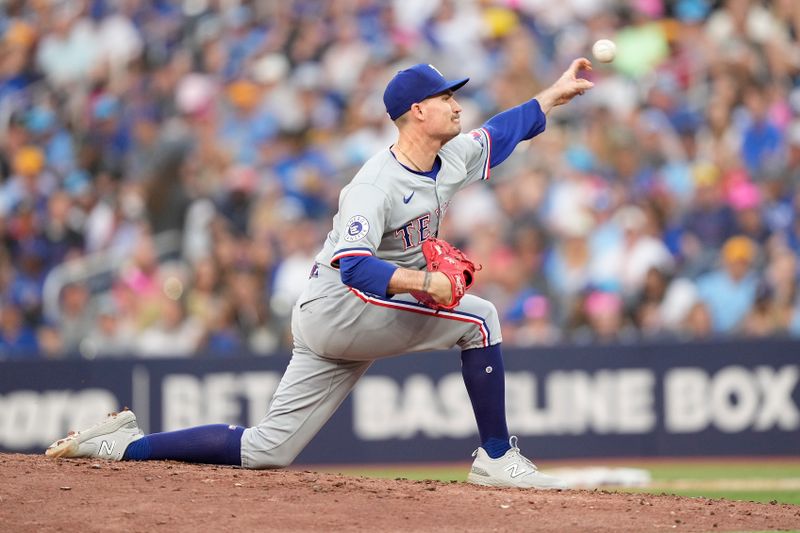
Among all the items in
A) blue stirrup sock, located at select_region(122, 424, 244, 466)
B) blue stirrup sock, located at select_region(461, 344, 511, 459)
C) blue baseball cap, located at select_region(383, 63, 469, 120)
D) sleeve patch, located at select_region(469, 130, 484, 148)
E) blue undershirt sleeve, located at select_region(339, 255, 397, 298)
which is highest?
blue baseball cap, located at select_region(383, 63, 469, 120)

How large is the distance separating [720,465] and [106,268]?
19.2ft

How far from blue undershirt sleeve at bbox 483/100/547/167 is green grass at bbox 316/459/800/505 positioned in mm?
3443

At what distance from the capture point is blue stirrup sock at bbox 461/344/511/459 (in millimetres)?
6059

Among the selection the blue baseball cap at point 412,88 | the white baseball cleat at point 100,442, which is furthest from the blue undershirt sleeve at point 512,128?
the white baseball cleat at point 100,442

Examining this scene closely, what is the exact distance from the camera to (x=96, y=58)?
562 inches

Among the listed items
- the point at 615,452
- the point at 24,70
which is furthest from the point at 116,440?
the point at 24,70

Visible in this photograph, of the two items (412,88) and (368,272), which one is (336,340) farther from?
(412,88)

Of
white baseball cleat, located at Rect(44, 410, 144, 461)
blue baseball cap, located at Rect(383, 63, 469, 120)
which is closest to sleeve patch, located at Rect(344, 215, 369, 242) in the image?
blue baseball cap, located at Rect(383, 63, 469, 120)

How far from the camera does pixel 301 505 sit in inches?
218

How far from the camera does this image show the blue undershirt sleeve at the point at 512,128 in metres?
6.36

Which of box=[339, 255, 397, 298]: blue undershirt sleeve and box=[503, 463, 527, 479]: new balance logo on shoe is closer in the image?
box=[339, 255, 397, 298]: blue undershirt sleeve

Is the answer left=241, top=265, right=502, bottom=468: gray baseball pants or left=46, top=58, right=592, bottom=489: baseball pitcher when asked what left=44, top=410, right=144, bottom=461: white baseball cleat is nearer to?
left=46, top=58, right=592, bottom=489: baseball pitcher

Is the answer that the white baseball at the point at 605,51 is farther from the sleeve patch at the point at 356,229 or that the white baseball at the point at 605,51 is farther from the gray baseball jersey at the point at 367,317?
the sleeve patch at the point at 356,229

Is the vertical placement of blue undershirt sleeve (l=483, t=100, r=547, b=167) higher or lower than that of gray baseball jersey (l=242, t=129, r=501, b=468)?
higher
